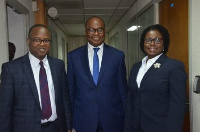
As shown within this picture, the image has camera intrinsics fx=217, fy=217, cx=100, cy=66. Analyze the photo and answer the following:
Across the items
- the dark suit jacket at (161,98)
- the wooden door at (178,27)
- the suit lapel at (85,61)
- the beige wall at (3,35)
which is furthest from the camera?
the beige wall at (3,35)

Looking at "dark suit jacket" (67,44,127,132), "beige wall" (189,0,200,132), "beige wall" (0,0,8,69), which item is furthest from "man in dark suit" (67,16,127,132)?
"beige wall" (0,0,8,69)

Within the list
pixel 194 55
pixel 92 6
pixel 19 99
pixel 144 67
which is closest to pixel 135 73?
pixel 144 67

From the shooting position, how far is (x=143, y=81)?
1581 millimetres

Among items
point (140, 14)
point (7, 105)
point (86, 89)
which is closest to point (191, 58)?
point (86, 89)

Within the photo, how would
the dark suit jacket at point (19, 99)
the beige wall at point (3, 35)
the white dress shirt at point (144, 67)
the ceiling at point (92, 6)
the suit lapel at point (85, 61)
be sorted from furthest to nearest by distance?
the ceiling at point (92, 6), the beige wall at point (3, 35), the suit lapel at point (85, 61), the white dress shirt at point (144, 67), the dark suit jacket at point (19, 99)

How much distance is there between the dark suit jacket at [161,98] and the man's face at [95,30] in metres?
0.49

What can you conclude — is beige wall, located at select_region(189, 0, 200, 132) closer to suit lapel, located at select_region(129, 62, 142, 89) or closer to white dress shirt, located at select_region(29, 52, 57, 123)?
suit lapel, located at select_region(129, 62, 142, 89)

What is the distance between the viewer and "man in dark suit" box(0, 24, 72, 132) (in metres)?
1.55

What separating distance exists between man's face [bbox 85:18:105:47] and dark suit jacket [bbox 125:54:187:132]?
49 cm

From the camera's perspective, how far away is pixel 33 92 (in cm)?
159

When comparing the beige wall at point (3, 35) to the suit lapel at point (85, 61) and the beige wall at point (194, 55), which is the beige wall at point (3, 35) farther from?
the beige wall at point (194, 55)

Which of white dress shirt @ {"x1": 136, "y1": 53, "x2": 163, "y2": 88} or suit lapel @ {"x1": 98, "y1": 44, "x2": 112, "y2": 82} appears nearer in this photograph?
white dress shirt @ {"x1": 136, "y1": 53, "x2": 163, "y2": 88}

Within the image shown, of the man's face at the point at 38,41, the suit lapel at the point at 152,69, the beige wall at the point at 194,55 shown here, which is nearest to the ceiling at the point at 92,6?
the beige wall at the point at 194,55

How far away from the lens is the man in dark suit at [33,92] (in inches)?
61.1
